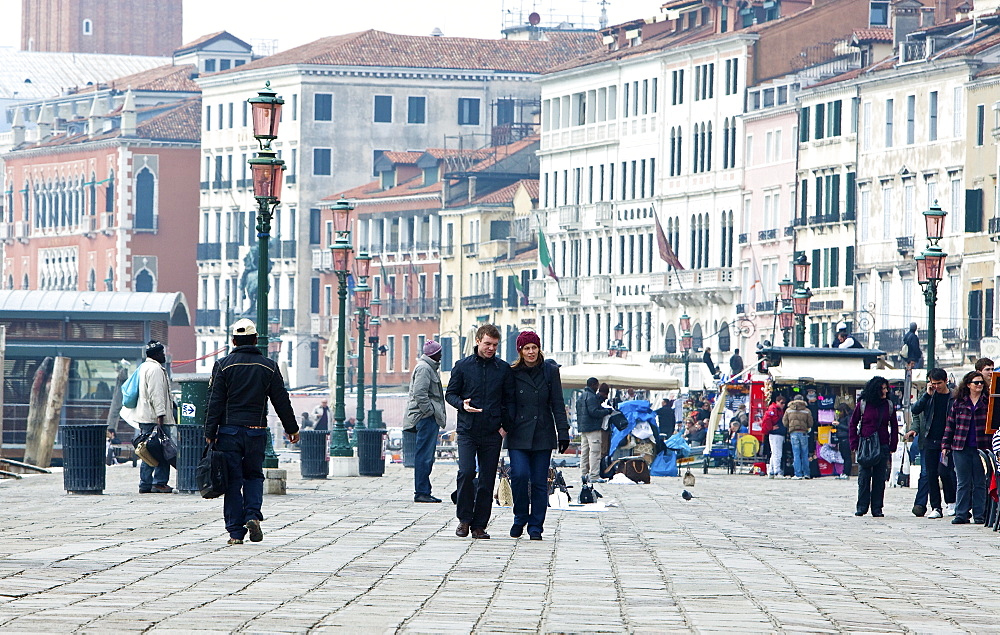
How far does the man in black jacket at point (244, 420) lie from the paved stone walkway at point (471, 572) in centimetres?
37

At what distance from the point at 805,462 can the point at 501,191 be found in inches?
2697

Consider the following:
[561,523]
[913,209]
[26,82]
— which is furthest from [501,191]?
[561,523]

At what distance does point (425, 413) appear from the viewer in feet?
78.4

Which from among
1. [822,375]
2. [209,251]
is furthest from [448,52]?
[822,375]

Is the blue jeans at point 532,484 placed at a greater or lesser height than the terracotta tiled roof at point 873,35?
lesser

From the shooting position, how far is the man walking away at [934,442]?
923 inches

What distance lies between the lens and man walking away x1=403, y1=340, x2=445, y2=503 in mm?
23797

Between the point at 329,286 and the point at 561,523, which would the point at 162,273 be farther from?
the point at 561,523

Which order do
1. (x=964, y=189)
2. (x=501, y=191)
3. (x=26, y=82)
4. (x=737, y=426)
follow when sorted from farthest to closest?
(x=26, y=82) → (x=501, y=191) → (x=964, y=189) → (x=737, y=426)

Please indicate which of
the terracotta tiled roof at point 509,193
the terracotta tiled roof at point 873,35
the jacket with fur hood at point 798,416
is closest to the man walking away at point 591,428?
the jacket with fur hood at point 798,416

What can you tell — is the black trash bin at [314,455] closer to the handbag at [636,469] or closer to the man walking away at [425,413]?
the handbag at [636,469]

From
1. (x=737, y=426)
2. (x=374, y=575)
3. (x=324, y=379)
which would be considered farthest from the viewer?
(x=324, y=379)

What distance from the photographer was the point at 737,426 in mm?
44562

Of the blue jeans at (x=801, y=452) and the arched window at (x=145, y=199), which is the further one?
the arched window at (x=145, y=199)
